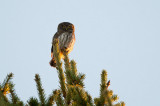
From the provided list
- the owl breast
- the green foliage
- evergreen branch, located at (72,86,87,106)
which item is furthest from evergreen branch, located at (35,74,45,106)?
the owl breast

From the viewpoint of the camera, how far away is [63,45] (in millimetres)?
6648

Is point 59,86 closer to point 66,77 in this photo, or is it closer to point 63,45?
point 66,77

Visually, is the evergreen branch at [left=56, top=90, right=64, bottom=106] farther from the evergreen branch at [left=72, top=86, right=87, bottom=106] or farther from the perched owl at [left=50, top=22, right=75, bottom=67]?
the perched owl at [left=50, top=22, right=75, bottom=67]

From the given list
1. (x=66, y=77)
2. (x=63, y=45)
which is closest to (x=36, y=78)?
(x=66, y=77)

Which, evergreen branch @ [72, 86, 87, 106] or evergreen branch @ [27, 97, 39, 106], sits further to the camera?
evergreen branch @ [27, 97, 39, 106]

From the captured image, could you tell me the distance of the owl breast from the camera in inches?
263

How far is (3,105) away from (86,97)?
2.11 feet

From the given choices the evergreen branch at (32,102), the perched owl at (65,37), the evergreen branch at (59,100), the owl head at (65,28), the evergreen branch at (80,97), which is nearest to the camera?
the evergreen branch at (80,97)

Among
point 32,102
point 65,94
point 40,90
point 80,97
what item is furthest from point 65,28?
point 80,97

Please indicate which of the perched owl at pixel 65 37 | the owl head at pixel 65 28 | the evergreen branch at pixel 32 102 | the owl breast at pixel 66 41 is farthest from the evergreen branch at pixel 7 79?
the owl head at pixel 65 28

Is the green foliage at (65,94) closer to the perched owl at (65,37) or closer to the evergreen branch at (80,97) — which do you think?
the evergreen branch at (80,97)

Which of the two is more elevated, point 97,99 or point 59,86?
point 59,86

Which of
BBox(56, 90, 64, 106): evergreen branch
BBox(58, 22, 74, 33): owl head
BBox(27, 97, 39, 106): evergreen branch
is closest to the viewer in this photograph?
BBox(27, 97, 39, 106): evergreen branch

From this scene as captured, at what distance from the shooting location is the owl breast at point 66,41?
6.68 m
